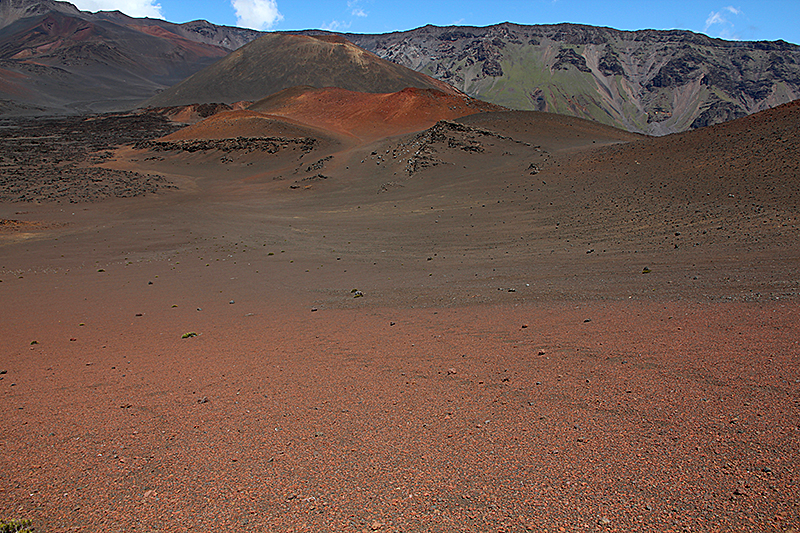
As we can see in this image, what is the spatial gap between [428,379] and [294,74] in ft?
A: 354

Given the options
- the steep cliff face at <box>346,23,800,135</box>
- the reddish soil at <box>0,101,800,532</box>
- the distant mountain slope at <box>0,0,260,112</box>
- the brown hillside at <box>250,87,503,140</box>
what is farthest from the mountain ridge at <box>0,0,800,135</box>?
the reddish soil at <box>0,101,800,532</box>

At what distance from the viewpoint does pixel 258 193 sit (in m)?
30.3

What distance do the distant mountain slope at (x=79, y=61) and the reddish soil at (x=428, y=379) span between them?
337 ft

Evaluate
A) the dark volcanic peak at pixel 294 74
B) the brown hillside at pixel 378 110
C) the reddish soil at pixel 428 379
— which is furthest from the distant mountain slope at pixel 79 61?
the reddish soil at pixel 428 379

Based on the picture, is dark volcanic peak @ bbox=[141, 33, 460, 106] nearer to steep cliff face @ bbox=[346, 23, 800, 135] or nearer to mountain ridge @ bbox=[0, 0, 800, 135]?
mountain ridge @ bbox=[0, 0, 800, 135]

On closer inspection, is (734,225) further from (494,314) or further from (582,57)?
(582,57)

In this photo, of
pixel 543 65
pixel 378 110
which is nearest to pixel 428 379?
pixel 378 110

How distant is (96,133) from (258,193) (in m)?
38.7

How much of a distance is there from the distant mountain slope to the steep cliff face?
87.8 meters

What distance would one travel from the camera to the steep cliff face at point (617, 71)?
150750 millimetres

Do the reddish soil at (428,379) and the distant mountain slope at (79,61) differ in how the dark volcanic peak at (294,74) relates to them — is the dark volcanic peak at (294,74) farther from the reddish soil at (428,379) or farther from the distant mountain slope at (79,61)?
the reddish soil at (428,379)

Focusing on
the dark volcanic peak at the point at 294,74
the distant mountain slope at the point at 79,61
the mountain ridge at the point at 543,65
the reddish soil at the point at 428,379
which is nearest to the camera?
the reddish soil at the point at 428,379

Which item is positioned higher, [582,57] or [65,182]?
[582,57]

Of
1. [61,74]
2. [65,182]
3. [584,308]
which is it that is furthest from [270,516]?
[61,74]
